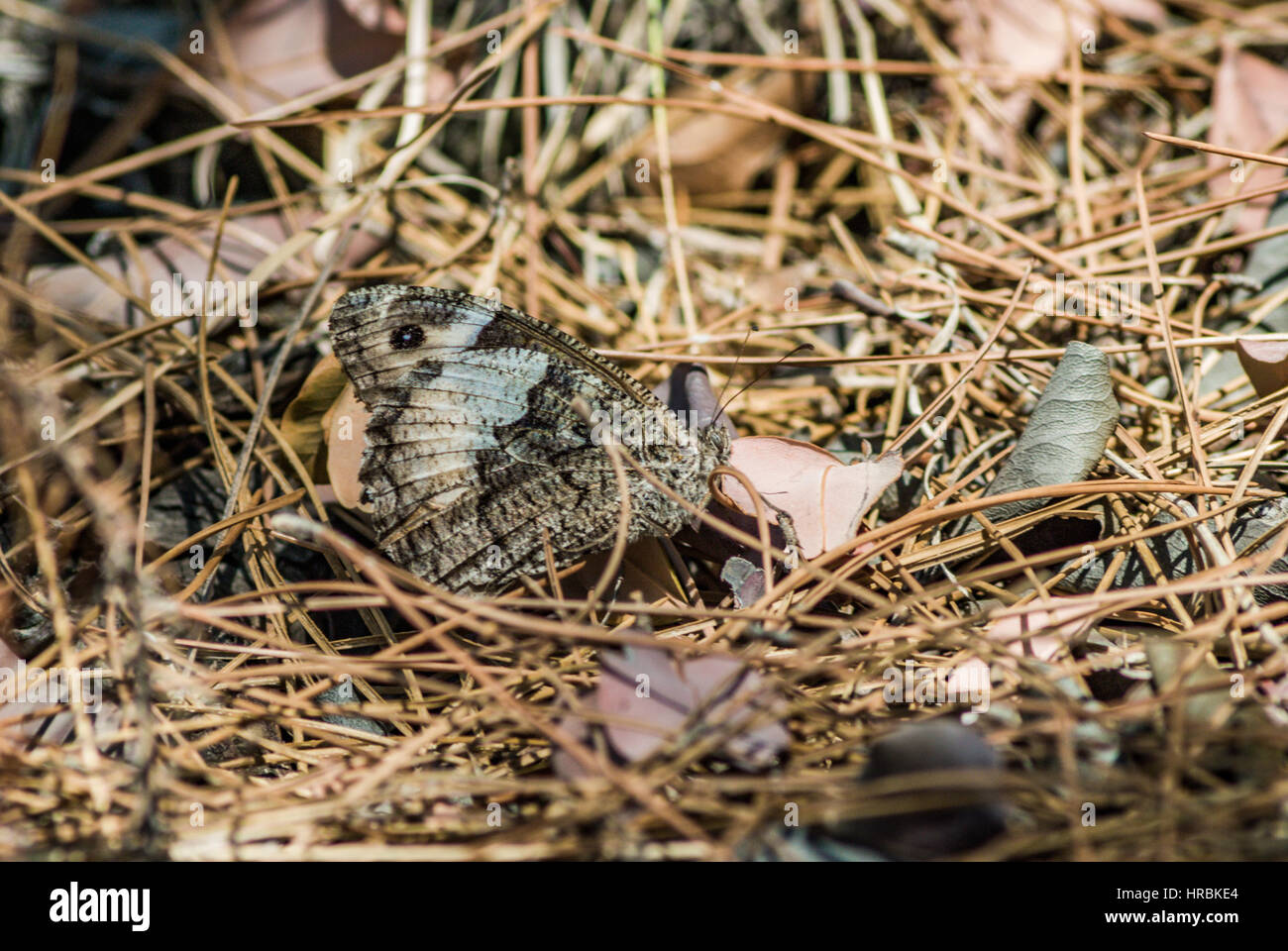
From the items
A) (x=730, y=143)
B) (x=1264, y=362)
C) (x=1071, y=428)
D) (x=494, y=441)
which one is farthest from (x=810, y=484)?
(x=730, y=143)

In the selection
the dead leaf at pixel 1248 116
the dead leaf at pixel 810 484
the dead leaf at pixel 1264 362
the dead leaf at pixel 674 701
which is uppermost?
the dead leaf at pixel 1248 116

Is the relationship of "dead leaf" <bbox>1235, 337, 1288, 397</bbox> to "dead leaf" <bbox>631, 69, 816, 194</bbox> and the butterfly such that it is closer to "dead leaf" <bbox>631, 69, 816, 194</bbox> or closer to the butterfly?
the butterfly

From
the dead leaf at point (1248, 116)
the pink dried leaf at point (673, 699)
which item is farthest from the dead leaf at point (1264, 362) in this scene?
the pink dried leaf at point (673, 699)

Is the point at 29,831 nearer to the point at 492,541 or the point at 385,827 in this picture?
the point at 385,827

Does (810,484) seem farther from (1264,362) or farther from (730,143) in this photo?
(730,143)

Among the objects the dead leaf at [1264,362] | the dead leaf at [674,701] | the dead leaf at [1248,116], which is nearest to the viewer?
the dead leaf at [674,701]

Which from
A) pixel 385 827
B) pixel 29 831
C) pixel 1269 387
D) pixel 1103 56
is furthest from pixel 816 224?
pixel 29 831

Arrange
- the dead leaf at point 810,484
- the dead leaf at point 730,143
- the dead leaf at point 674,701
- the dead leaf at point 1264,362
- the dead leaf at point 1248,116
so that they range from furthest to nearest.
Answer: the dead leaf at point 730,143 < the dead leaf at point 1248,116 < the dead leaf at point 1264,362 < the dead leaf at point 810,484 < the dead leaf at point 674,701

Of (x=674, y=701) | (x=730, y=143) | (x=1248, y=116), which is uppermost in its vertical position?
(x=730, y=143)

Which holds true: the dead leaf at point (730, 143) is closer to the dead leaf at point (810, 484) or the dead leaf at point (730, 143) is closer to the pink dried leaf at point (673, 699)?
the dead leaf at point (810, 484)
